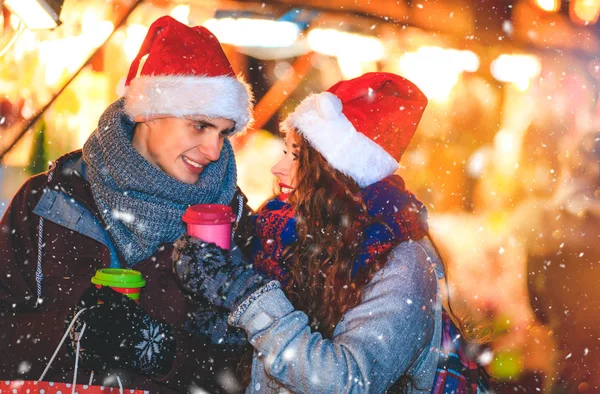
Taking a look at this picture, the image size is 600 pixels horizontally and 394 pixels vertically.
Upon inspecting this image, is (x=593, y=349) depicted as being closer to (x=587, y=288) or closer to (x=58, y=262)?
(x=587, y=288)

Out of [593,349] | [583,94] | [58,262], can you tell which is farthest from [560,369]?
[58,262]

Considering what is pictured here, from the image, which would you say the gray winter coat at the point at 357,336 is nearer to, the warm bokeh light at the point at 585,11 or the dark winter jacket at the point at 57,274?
the dark winter jacket at the point at 57,274

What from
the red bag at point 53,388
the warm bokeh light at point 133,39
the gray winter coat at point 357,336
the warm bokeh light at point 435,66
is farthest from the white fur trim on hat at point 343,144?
the warm bokeh light at point 435,66

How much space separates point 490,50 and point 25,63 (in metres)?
3.96

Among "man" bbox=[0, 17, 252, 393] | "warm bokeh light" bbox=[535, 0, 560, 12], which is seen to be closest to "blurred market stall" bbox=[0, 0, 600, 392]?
"warm bokeh light" bbox=[535, 0, 560, 12]

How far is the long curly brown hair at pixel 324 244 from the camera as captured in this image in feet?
6.84

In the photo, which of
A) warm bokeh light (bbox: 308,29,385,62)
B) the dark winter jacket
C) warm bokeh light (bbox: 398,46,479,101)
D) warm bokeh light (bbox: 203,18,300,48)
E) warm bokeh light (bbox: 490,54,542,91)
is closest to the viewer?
the dark winter jacket

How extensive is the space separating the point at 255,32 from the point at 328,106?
322 centimetres

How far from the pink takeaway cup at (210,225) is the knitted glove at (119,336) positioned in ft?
1.01

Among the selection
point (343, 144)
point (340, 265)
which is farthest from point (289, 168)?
point (340, 265)

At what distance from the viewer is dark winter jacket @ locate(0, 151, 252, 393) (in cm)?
221

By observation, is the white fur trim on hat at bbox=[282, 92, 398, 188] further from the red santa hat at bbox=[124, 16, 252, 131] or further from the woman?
the red santa hat at bbox=[124, 16, 252, 131]

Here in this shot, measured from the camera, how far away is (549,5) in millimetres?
5340

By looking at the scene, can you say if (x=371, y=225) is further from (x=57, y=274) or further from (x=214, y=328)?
(x=57, y=274)
